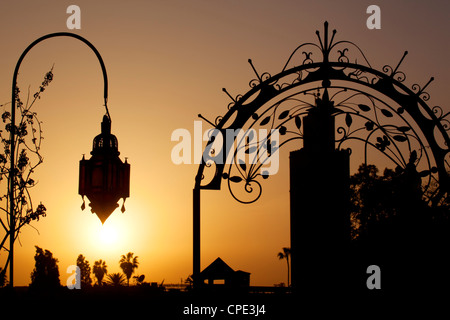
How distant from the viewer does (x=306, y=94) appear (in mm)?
10430

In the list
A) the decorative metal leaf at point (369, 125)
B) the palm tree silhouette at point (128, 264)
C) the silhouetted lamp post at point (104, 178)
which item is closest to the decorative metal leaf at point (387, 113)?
the decorative metal leaf at point (369, 125)

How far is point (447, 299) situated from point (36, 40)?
6986mm

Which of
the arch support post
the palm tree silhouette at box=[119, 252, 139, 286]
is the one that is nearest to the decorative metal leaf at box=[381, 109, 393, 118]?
the arch support post

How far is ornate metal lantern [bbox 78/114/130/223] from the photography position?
8023 millimetres

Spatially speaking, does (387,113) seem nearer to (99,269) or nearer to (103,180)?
(103,180)

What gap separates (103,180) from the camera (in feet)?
26.5

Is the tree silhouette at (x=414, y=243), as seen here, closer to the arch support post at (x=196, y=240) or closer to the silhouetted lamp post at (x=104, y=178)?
the arch support post at (x=196, y=240)

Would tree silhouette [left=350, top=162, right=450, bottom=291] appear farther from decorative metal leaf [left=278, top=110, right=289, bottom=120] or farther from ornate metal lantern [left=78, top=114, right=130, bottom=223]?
ornate metal lantern [left=78, top=114, right=130, bottom=223]

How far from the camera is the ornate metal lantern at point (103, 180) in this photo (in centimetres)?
802
